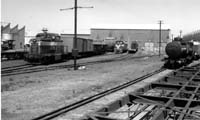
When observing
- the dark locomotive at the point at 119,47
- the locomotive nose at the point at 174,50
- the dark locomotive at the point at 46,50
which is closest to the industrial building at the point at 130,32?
the dark locomotive at the point at 119,47

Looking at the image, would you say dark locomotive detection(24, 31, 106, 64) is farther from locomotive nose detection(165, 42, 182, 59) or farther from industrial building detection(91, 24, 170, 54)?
industrial building detection(91, 24, 170, 54)

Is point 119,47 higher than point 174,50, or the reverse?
point 119,47

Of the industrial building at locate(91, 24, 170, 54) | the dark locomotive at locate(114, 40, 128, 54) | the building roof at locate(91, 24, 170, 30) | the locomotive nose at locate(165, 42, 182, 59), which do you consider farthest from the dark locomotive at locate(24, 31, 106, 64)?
the building roof at locate(91, 24, 170, 30)

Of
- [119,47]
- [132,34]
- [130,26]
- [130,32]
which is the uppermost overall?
[130,26]

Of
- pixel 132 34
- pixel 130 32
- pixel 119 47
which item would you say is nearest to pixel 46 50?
pixel 119 47

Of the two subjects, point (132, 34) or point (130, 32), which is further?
point (130, 32)

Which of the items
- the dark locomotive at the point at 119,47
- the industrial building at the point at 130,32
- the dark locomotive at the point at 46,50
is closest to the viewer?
the dark locomotive at the point at 46,50

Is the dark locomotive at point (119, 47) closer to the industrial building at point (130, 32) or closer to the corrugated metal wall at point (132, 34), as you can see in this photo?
the corrugated metal wall at point (132, 34)

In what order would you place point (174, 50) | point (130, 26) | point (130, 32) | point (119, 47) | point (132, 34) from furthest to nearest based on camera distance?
point (130, 26) → point (130, 32) → point (132, 34) → point (119, 47) → point (174, 50)

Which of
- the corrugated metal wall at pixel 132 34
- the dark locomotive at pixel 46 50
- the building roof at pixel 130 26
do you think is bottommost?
the dark locomotive at pixel 46 50

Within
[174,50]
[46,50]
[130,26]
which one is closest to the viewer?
[174,50]

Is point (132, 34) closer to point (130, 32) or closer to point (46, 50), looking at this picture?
point (130, 32)

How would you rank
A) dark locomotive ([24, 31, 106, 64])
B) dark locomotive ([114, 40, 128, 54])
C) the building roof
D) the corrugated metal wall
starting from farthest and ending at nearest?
the building roof → the corrugated metal wall → dark locomotive ([114, 40, 128, 54]) → dark locomotive ([24, 31, 106, 64])

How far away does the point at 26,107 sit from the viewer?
914 centimetres
